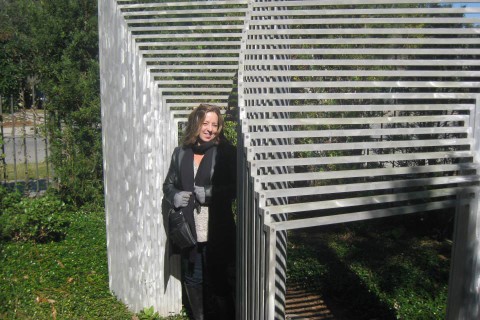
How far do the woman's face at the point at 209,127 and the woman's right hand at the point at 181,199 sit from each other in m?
0.49

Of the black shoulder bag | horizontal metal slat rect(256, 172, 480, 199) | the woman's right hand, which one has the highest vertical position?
horizontal metal slat rect(256, 172, 480, 199)

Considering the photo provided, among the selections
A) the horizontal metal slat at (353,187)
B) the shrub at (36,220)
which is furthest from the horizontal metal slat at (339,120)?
the shrub at (36,220)

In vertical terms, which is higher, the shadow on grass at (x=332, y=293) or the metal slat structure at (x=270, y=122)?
the metal slat structure at (x=270, y=122)

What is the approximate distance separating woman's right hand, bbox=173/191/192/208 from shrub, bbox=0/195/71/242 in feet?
11.8

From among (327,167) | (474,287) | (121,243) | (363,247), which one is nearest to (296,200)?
(327,167)

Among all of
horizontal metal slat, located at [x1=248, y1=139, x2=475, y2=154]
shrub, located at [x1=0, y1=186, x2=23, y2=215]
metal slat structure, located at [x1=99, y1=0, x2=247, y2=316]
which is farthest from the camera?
shrub, located at [x1=0, y1=186, x2=23, y2=215]

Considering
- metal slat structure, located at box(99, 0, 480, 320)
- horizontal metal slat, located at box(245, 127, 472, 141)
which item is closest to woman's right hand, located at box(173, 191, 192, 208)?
metal slat structure, located at box(99, 0, 480, 320)

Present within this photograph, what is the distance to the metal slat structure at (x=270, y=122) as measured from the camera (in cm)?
319

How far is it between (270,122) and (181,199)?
4.37ft

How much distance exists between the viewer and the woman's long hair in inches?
170

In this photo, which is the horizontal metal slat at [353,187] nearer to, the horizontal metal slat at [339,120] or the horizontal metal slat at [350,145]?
the horizontal metal slat at [350,145]

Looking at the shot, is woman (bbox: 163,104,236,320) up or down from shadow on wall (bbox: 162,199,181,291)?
up

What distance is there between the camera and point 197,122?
432 cm

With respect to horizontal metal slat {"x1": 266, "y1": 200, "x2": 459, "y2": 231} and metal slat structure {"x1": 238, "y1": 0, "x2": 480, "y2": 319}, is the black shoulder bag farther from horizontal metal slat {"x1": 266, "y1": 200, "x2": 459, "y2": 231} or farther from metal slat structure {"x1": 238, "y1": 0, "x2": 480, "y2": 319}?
horizontal metal slat {"x1": 266, "y1": 200, "x2": 459, "y2": 231}
